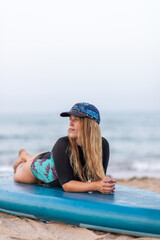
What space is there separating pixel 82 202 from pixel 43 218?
19.1 inches

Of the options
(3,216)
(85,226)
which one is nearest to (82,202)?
(85,226)

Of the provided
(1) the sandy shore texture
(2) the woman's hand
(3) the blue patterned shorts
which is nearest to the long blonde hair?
(2) the woman's hand

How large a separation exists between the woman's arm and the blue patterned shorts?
403mm

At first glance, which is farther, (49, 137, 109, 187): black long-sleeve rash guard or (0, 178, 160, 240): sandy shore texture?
(49, 137, 109, 187): black long-sleeve rash guard

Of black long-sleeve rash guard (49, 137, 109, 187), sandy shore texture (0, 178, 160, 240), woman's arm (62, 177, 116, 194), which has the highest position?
black long-sleeve rash guard (49, 137, 109, 187)

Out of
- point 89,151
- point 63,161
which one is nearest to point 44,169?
point 63,161

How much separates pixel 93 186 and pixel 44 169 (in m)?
0.76

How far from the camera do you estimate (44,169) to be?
3529 mm

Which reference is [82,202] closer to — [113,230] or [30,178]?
[113,230]

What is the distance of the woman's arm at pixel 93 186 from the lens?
3025 millimetres

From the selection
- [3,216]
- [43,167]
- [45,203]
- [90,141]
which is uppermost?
[90,141]

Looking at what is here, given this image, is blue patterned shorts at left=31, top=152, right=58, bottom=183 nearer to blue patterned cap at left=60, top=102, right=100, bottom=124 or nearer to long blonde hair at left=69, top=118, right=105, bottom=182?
long blonde hair at left=69, top=118, right=105, bottom=182

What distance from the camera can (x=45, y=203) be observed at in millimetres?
3004

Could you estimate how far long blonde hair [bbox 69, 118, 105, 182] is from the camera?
304cm
